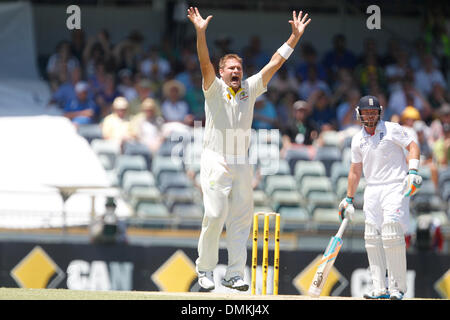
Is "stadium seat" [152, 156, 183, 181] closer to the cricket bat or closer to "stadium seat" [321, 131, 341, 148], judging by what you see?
"stadium seat" [321, 131, 341, 148]

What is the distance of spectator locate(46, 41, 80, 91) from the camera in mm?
17062

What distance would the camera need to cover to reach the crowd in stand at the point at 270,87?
16.1 m

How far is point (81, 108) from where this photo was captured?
16406 millimetres

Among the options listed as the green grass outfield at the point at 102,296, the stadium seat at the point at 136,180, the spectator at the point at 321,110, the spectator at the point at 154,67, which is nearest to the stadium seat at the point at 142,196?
the stadium seat at the point at 136,180

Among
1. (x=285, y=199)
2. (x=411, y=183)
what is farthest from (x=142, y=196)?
(x=411, y=183)

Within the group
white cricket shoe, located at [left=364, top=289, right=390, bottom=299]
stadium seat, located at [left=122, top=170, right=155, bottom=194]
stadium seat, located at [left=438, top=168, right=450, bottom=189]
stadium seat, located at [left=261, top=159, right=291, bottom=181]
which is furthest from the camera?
stadium seat, located at [left=438, top=168, right=450, bottom=189]

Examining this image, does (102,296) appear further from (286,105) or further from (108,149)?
(286,105)

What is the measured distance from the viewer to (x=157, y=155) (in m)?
15.5

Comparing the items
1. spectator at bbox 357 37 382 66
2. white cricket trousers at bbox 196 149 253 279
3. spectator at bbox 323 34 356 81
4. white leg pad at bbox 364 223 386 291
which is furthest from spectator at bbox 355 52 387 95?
white cricket trousers at bbox 196 149 253 279

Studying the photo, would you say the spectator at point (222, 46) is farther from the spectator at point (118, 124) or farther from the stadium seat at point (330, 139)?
the stadium seat at point (330, 139)

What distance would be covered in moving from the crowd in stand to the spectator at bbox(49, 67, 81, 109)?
0.02 metres

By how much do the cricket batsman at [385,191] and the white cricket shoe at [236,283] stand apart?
4.07ft
